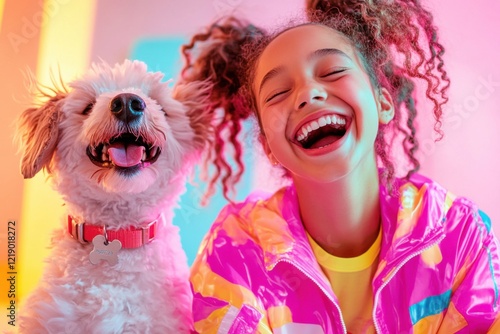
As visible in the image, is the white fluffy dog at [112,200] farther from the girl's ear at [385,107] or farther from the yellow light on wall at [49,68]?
the girl's ear at [385,107]

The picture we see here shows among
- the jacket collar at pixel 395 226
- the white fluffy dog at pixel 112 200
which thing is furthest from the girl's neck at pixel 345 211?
the white fluffy dog at pixel 112 200

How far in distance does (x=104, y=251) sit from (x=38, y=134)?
0.26 meters

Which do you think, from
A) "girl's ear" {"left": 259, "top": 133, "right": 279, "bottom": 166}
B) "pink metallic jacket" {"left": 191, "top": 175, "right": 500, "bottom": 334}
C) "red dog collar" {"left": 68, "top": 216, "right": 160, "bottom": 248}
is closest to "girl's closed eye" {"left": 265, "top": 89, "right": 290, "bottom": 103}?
"girl's ear" {"left": 259, "top": 133, "right": 279, "bottom": 166}

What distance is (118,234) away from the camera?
108 cm

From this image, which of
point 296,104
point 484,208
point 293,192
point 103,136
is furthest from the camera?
point 484,208

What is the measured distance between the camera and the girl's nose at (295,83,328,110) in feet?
3.75

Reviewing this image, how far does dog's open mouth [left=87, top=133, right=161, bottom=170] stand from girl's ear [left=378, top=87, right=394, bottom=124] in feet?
1.75

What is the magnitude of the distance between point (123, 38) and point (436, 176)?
91 cm

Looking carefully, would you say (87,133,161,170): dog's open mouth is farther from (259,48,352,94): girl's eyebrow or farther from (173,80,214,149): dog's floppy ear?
(259,48,352,94): girl's eyebrow

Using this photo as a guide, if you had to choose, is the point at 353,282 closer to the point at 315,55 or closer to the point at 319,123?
the point at 319,123

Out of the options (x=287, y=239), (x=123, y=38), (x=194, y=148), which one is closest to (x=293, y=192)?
(x=287, y=239)

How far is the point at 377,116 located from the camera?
122 cm

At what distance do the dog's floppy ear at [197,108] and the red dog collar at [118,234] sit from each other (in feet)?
0.76

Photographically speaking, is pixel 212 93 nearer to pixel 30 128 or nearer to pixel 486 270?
pixel 30 128
